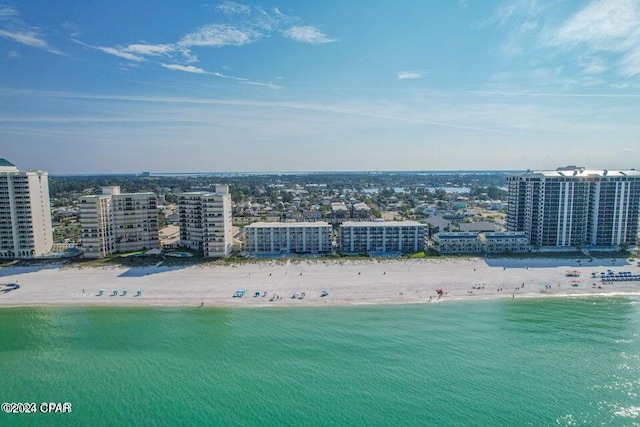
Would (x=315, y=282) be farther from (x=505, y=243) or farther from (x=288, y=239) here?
(x=505, y=243)

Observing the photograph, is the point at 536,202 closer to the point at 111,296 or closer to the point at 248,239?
the point at 248,239

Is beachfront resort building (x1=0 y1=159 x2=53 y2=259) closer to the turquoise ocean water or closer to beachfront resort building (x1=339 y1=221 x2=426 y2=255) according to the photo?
the turquoise ocean water

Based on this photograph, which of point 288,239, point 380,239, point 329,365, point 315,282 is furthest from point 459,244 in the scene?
point 329,365

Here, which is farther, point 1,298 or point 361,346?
point 1,298

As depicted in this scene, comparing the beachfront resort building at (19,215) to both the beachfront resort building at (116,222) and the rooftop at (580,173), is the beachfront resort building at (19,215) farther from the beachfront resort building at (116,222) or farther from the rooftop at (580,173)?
the rooftop at (580,173)

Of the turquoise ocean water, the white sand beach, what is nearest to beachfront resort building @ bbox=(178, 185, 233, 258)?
the white sand beach

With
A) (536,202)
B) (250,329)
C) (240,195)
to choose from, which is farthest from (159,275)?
(240,195)

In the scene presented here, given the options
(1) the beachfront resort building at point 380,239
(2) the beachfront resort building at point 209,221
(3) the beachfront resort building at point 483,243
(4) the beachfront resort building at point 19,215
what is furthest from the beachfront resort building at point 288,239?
(4) the beachfront resort building at point 19,215
